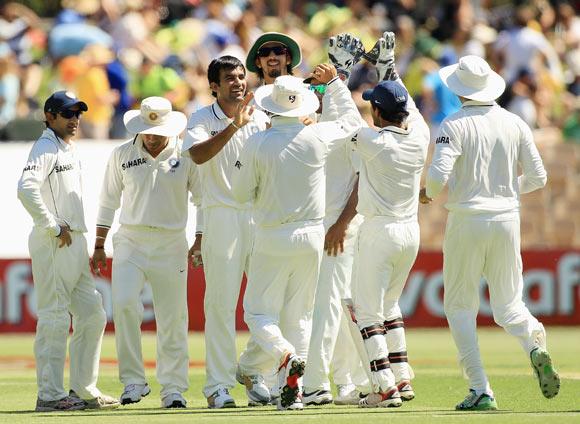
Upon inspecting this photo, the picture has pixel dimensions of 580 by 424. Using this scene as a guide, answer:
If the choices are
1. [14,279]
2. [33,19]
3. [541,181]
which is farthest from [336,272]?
[33,19]

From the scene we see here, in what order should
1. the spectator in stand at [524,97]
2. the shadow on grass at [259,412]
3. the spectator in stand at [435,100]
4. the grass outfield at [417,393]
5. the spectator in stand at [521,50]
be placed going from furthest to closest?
1. the spectator in stand at [521,50]
2. the spectator in stand at [524,97]
3. the spectator in stand at [435,100]
4. the shadow on grass at [259,412]
5. the grass outfield at [417,393]

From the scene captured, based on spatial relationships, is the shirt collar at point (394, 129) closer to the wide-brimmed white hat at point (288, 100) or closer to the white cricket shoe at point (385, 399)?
the wide-brimmed white hat at point (288, 100)

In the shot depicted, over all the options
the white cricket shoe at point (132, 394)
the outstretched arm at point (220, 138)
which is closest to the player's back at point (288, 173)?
the outstretched arm at point (220, 138)

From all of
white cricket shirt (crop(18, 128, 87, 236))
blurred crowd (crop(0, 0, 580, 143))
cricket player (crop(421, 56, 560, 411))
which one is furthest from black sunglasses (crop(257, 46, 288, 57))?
blurred crowd (crop(0, 0, 580, 143))

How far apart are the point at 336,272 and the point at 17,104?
10.1m

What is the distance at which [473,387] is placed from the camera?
407 inches

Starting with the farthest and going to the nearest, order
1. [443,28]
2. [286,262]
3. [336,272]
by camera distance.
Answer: [443,28] < [336,272] < [286,262]

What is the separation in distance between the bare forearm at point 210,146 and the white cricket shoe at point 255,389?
1.57m

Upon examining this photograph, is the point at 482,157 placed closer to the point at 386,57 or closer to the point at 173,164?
the point at 386,57

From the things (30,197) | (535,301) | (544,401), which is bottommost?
(535,301)

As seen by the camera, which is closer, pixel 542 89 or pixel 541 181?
pixel 541 181

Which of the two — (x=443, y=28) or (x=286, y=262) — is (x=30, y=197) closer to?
(x=286, y=262)

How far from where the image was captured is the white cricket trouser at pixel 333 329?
A: 10820 millimetres

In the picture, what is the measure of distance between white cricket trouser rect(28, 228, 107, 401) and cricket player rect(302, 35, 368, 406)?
1638mm
